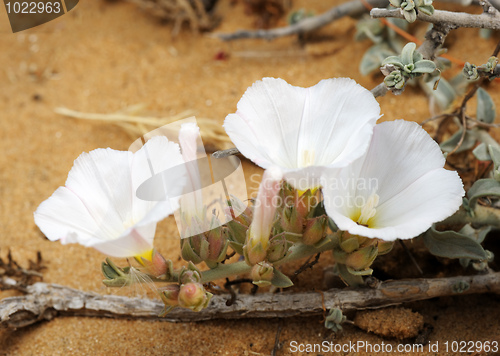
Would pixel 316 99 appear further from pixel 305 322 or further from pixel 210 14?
pixel 210 14

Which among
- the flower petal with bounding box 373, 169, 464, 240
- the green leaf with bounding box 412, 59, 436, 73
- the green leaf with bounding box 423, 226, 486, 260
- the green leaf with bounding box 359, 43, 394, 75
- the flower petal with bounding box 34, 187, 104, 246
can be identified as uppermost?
the green leaf with bounding box 412, 59, 436, 73

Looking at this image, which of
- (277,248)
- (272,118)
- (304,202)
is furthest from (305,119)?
(277,248)

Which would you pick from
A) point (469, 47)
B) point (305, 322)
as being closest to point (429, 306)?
point (305, 322)

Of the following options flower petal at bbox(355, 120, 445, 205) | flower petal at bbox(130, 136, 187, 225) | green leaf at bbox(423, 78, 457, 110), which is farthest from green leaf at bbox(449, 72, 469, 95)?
flower petal at bbox(130, 136, 187, 225)

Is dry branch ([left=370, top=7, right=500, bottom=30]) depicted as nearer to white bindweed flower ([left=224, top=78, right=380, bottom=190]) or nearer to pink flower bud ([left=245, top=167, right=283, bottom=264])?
white bindweed flower ([left=224, top=78, right=380, bottom=190])

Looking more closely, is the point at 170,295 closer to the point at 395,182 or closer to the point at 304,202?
the point at 304,202

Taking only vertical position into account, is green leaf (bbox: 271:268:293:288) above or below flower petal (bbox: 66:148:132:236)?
below

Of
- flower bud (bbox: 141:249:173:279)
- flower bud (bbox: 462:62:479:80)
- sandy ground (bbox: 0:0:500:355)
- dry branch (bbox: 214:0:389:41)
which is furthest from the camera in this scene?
dry branch (bbox: 214:0:389:41)
